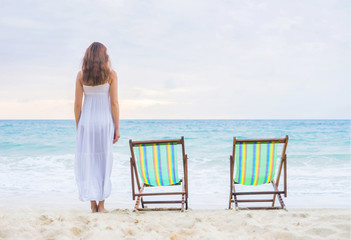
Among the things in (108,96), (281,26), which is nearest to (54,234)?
(108,96)

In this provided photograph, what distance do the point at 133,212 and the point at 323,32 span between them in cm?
1786

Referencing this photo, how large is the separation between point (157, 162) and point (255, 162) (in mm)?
1156

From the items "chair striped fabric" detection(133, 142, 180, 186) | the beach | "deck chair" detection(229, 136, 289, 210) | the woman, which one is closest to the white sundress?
the woman

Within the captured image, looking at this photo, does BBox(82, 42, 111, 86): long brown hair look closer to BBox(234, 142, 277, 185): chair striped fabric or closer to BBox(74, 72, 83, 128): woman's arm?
BBox(74, 72, 83, 128): woman's arm

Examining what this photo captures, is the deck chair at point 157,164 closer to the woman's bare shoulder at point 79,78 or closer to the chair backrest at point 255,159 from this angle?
the chair backrest at point 255,159

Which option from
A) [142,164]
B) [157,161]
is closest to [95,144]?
[142,164]

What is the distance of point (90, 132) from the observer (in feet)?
11.0

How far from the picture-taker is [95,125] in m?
3.36

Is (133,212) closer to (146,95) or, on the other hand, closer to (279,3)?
(279,3)

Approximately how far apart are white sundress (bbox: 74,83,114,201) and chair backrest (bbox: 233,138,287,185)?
144 centimetres

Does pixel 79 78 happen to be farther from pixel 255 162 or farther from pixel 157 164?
pixel 255 162

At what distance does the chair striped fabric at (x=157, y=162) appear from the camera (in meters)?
3.69

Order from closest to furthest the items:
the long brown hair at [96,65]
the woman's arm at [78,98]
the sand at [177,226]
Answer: the sand at [177,226] < the long brown hair at [96,65] < the woman's arm at [78,98]

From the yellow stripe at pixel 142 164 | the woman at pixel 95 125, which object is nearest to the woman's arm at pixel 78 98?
the woman at pixel 95 125
